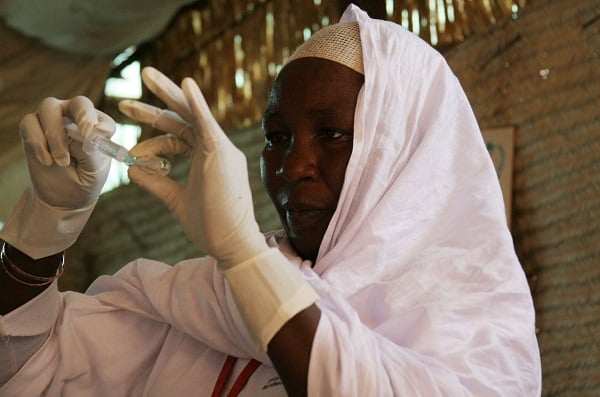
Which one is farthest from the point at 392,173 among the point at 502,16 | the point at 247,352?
the point at 502,16

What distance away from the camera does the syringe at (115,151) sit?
1.40 m

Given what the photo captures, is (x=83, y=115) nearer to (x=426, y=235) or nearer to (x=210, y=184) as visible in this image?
(x=210, y=184)

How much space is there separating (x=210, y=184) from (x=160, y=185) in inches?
5.0

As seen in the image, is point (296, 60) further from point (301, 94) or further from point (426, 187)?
point (426, 187)

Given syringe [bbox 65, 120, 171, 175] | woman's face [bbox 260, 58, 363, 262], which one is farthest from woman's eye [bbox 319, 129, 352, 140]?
syringe [bbox 65, 120, 171, 175]

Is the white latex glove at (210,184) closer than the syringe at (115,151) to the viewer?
Yes

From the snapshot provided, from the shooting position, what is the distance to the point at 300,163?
158 centimetres

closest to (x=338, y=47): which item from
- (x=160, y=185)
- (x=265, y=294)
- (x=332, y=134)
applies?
(x=332, y=134)

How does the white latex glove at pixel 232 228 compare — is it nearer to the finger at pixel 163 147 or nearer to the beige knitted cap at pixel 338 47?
the finger at pixel 163 147

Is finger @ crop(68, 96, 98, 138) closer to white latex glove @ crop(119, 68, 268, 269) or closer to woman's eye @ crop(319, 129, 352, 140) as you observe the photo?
white latex glove @ crop(119, 68, 268, 269)

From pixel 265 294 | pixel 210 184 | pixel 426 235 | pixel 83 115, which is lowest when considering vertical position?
pixel 426 235

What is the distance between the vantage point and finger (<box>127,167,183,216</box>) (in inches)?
54.4

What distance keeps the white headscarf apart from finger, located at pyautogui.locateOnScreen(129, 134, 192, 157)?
0.94 feet

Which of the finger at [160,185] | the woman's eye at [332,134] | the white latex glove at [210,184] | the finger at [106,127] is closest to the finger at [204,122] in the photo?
the white latex glove at [210,184]
